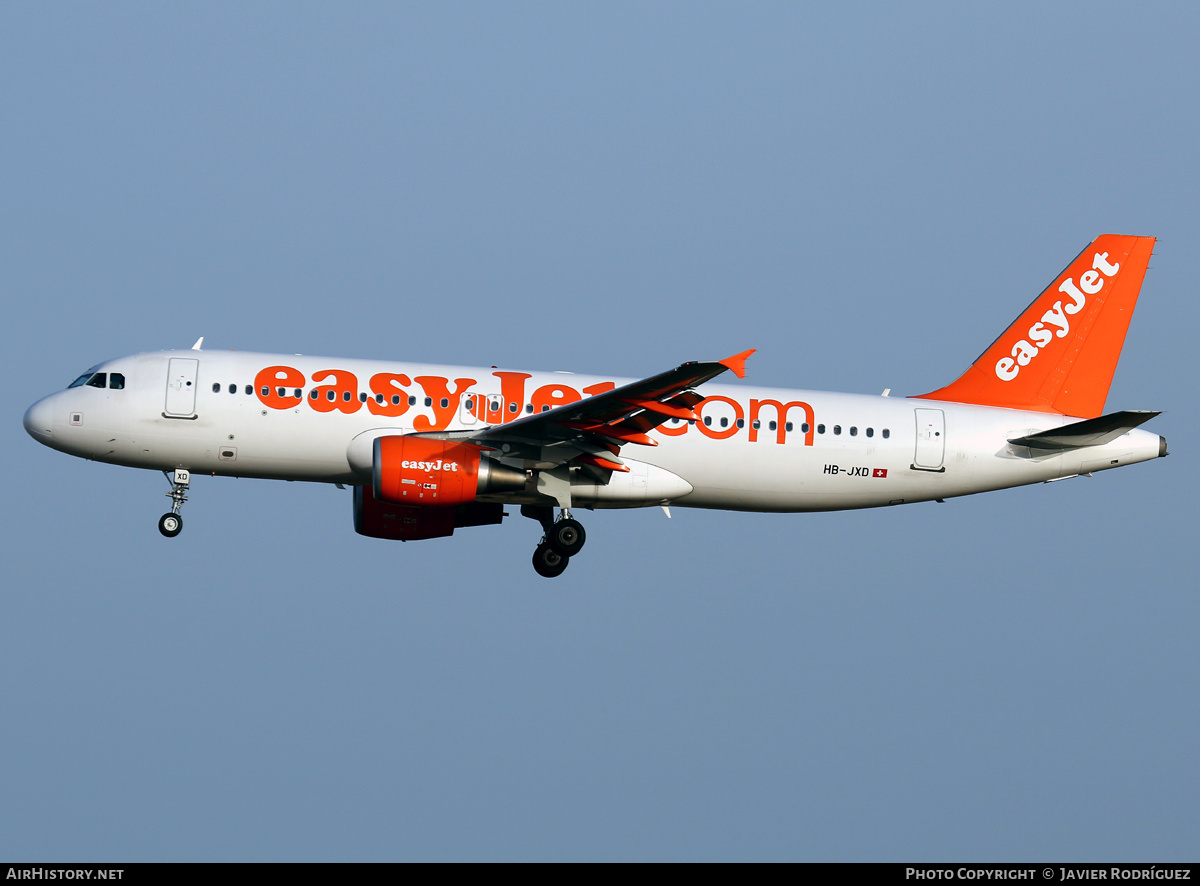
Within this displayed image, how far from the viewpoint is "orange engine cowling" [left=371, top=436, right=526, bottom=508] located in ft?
100

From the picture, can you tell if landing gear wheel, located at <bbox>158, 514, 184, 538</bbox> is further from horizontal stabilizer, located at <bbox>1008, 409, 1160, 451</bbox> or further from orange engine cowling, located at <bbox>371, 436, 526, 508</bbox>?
horizontal stabilizer, located at <bbox>1008, 409, 1160, 451</bbox>

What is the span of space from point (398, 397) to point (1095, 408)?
17796 mm

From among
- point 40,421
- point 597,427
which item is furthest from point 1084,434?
point 40,421

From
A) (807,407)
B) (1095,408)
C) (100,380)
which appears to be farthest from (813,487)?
(100,380)

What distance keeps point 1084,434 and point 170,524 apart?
21600 millimetres

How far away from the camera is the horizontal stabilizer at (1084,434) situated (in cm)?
3300

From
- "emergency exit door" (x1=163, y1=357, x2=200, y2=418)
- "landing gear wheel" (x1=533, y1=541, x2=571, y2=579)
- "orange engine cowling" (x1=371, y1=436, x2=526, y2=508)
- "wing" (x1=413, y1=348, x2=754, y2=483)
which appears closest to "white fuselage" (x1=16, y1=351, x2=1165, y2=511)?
"emergency exit door" (x1=163, y1=357, x2=200, y2=418)

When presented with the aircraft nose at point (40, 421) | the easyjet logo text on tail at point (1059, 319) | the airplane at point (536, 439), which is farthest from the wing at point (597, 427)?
the easyjet logo text on tail at point (1059, 319)

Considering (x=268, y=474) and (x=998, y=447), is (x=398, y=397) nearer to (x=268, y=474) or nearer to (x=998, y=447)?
(x=268, y=474)

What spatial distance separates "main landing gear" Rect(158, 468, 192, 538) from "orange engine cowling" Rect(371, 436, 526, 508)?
195 inches

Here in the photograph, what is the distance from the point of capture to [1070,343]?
3675cm

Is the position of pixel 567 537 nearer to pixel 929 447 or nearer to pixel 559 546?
pixel 559 546
